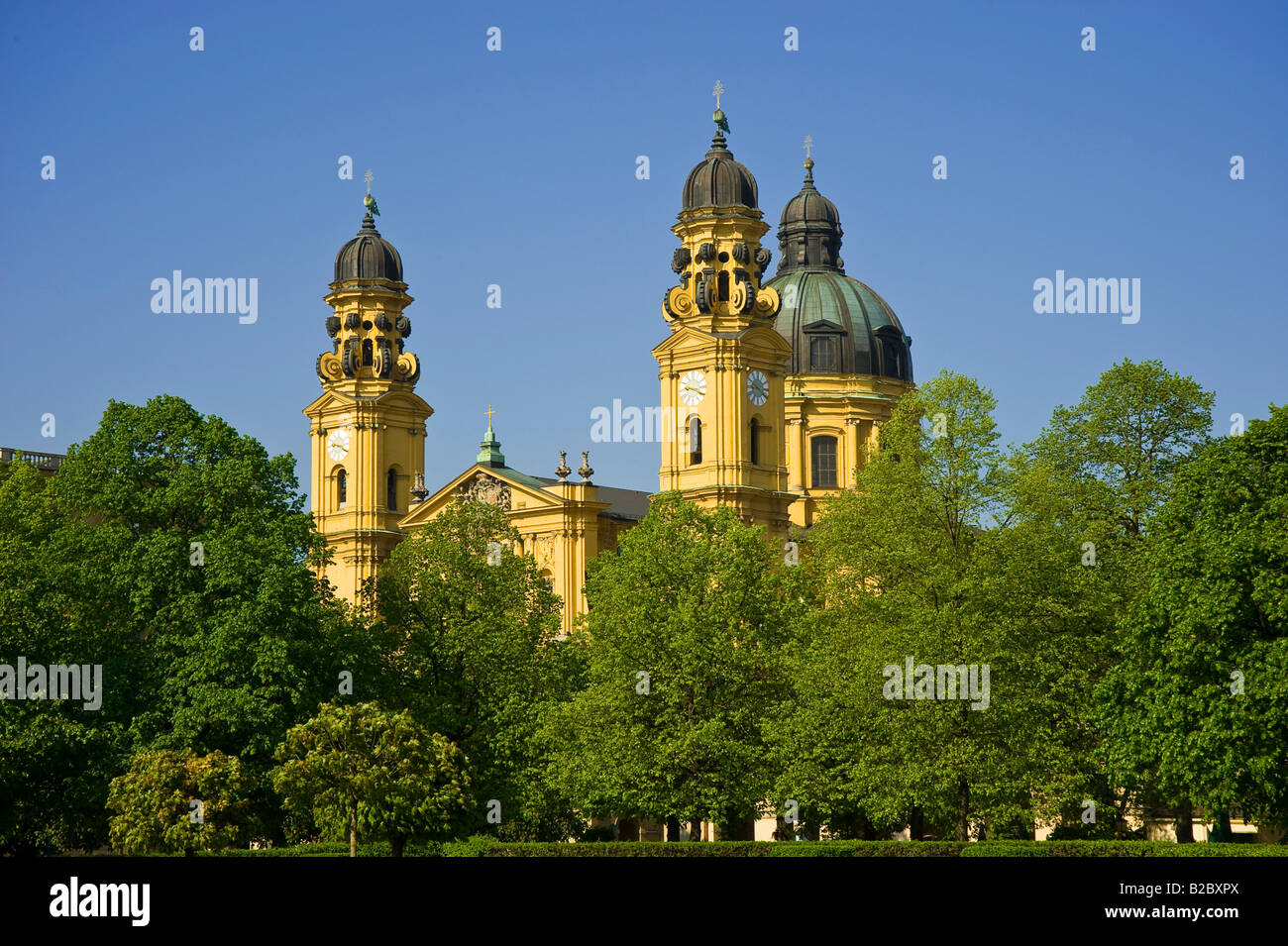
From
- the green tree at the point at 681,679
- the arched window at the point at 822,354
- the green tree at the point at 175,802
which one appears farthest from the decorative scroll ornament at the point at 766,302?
the green tree at the point at 175,802

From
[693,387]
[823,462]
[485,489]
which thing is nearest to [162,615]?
[693,387]

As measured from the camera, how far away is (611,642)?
188ft

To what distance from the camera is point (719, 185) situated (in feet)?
279

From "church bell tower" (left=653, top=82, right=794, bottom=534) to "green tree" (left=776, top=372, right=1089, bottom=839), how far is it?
26.4 m

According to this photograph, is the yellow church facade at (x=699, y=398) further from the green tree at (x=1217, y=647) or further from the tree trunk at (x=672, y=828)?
the green tree at (x=1217, y=647)

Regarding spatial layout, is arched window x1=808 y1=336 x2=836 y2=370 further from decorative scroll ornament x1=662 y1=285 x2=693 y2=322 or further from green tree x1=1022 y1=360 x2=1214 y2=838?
green tree x1=1022 y1=360 x2=1214 y2=838

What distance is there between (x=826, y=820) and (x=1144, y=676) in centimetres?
1438

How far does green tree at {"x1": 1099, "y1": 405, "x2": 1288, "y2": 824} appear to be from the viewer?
1751 inches

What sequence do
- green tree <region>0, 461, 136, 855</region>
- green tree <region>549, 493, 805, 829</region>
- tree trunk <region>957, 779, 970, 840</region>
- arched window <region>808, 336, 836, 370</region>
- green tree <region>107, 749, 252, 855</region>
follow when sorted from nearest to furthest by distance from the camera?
green tree <region>107, 749, 252, 855</region>, green tree <region>0, 461, 136, 855</region>, tree trunk <region>957, 779, 970, 840</region>, green tree <region>549, 493, 805, 829</region>, arched window <region>808, 336, 836, 370</region>

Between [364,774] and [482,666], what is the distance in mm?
11576

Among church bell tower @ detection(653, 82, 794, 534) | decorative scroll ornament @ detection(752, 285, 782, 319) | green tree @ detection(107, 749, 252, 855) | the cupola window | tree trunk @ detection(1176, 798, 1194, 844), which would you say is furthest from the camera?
decorative scroll ornament @ detection(752, 285, 782, 319)

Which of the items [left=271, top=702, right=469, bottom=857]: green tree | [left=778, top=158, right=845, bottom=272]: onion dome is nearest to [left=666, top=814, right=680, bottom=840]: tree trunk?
[left=271, top=702, right=469, bottom=857]: green tree

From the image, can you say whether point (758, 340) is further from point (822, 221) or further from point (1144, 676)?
point (1144, 676)
